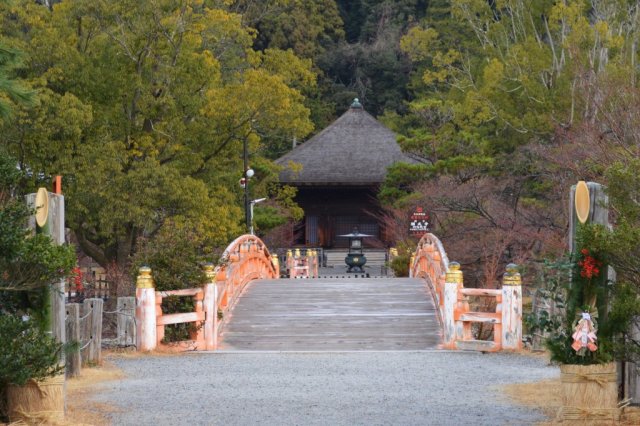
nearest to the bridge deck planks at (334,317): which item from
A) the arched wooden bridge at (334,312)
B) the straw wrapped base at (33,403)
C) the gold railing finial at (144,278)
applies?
the arched wooden bridge at (334,312)

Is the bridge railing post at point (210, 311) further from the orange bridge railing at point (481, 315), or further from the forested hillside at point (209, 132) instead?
the forested hillside at point (209, 132)

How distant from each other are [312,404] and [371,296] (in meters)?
9.84

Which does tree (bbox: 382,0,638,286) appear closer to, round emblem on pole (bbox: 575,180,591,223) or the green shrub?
round emblem on pole (bbox: 575,180,591,223)

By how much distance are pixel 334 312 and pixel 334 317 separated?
49 cm

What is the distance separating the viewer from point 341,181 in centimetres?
4516

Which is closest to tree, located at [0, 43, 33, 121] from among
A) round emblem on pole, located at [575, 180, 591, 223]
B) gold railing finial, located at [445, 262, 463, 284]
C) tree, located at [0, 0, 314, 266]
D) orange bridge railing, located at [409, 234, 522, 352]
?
round emblem on pole, located at [575, 180, 591, 223]

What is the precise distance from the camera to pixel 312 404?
35.2ft

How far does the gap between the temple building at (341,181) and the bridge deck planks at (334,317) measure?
23.0 metres

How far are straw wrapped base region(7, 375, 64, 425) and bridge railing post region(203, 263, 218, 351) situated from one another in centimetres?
730

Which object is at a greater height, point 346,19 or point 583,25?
point 346,19

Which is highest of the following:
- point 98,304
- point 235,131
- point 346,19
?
point 346,19

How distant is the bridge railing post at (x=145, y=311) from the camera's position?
1520cm

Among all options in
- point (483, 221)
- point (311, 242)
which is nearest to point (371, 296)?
point (483, 221)

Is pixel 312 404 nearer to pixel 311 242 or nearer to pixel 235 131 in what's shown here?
pixel 235 131
